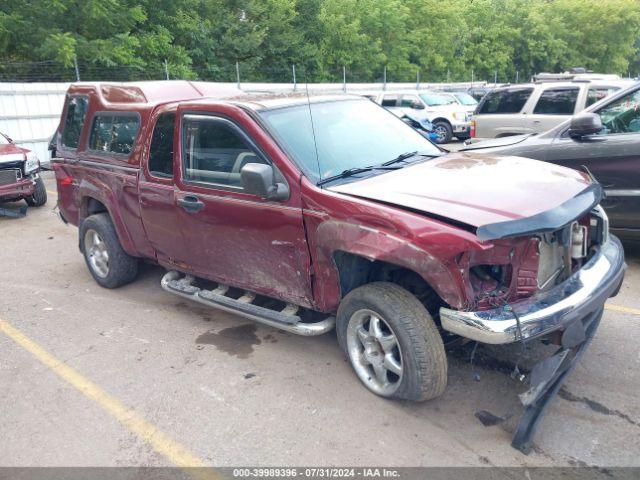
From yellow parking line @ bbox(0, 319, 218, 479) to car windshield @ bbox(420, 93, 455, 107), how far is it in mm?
15903

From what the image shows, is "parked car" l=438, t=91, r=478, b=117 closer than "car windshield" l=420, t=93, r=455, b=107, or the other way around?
"car windshield" l=420, t=93, r=455, b=107

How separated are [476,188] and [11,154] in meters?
8.23

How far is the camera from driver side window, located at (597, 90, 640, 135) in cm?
524

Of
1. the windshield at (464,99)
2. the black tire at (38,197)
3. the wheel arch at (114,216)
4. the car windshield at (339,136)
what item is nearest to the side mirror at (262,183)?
the car windshield at (339,136)

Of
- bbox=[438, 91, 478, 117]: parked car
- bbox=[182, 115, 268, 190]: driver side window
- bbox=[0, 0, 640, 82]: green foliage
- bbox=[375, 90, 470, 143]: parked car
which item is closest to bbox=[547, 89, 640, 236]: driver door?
bbox=[182, 115, 268, 190]: driver side window

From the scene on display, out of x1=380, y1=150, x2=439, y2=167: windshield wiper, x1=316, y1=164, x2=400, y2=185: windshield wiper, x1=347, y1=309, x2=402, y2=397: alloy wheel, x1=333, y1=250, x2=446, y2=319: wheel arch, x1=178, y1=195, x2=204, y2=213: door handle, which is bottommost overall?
x1=347, y1=309, x2=402, y2=397: alloy wheel

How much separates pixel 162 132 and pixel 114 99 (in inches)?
46.0

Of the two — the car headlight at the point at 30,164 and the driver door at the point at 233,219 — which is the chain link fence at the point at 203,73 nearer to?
the car headlight at the point at 30,164

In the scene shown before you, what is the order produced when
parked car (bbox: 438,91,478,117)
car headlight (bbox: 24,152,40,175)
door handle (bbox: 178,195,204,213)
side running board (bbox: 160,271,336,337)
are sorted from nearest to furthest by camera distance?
side running board (bbox: 160,271,336,337) < door handle (bbox: 178,195,204,213) < car headlight (bbox: 24,152,40,175) < parked car (bbox: 438,91,478,117)

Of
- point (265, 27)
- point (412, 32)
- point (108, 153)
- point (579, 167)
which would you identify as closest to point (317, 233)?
point (108, 153)

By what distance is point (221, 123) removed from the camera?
402 cm

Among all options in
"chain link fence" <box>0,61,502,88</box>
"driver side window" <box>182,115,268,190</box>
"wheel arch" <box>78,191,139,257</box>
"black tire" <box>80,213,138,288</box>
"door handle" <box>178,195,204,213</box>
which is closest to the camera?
"driver side window" <box>182,115,268,190</box>

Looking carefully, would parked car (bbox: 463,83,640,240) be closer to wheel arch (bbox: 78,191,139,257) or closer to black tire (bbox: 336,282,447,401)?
black tire (bbox: 336,282,447,401)

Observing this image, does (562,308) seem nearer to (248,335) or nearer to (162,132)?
(248,335)
